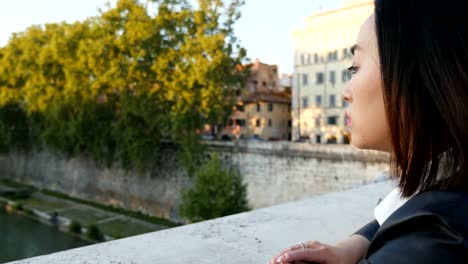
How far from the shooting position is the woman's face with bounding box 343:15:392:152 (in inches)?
33.5

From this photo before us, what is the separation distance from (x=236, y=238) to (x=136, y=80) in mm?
16156

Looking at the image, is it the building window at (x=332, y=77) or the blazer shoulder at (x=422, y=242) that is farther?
the building window at (x=332, y=77)

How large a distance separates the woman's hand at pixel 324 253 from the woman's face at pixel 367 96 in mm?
356

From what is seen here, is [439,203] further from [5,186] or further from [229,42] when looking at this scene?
[5,186]

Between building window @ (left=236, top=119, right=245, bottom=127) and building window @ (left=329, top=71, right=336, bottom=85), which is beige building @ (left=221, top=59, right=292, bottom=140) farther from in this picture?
building window @ (left=329, top=71, right=336, bottom=85)

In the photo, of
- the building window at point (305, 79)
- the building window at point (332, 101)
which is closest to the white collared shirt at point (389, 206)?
the building window at point (332, 101)

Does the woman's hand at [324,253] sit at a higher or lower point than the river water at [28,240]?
higher

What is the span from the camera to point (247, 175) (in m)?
16.3

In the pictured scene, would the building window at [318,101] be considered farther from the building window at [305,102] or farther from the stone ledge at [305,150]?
the stone ledge at [305,150]

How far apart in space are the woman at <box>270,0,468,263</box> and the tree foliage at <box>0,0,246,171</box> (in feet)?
48.4

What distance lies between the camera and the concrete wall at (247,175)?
1372 centimetres

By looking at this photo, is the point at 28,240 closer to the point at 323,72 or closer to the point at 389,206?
the point at 389,206

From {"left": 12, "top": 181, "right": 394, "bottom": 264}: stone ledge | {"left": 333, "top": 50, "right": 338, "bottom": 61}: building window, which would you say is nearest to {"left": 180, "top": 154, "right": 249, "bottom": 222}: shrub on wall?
{"left": 12, "top": 181, "right": 394, "bottom": 264}: stone ledge

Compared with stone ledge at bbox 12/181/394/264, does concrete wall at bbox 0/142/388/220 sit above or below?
below
